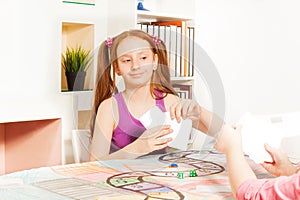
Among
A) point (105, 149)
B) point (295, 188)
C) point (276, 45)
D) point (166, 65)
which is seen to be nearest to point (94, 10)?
point (166, 65)

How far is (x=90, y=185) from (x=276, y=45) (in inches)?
50.5

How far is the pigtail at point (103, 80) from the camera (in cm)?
168

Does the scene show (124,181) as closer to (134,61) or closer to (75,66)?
(134,61)

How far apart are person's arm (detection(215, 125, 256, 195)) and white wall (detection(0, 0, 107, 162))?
0.89 meters

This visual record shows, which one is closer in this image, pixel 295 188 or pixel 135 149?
pixel 295 188

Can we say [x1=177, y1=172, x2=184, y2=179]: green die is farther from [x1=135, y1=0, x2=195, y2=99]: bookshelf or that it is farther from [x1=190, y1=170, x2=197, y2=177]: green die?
[x1=135, y1=0, x2=195, y2=99]: bookshelf

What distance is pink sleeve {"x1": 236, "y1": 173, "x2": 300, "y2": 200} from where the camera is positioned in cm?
83

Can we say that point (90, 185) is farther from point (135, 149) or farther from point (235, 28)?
point (235, 28)

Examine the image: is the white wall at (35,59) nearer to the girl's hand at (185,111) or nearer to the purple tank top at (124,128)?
the purple tank top at (124,128)

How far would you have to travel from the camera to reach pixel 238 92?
2.36 metres

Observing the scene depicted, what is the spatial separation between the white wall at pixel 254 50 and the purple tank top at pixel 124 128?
550mm

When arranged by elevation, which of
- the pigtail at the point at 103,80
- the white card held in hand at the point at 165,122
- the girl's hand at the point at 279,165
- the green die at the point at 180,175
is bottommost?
the green die at the point at 180,175

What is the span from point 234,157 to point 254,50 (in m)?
1.28

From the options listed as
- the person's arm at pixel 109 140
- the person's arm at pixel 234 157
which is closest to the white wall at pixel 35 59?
the person's arm at pixel 109 140
